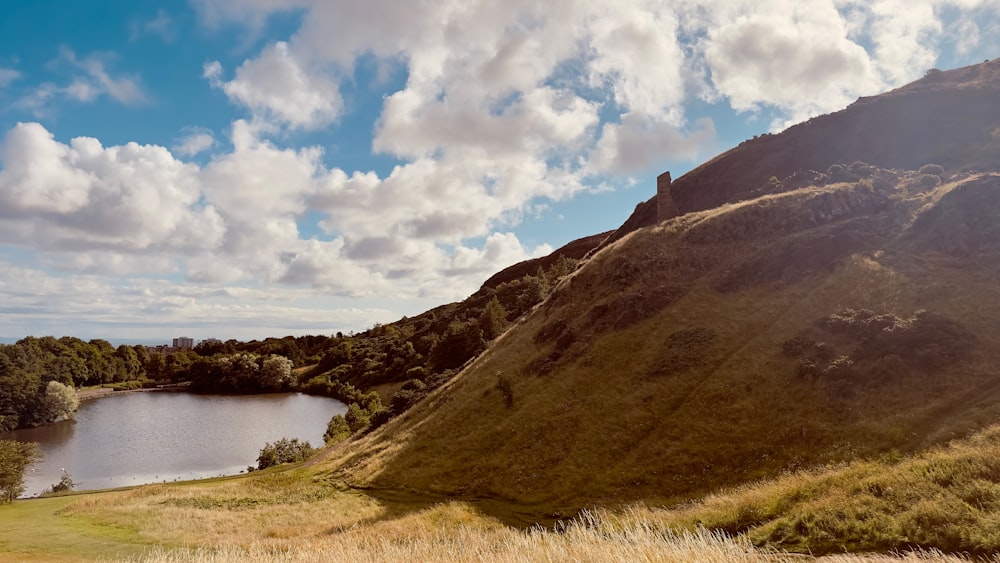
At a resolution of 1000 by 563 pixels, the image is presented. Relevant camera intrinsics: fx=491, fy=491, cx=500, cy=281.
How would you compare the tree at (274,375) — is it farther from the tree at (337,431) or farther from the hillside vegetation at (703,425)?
the hillside vegetation at (703,425)

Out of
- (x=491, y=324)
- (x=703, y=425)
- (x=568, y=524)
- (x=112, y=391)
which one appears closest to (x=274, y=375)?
(x=112, y=391)

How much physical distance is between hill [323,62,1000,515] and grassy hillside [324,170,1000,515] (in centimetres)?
17

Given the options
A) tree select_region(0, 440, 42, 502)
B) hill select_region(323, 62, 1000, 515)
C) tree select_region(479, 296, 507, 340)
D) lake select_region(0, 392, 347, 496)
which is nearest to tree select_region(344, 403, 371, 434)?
lake select_region(0, 392, 347, 496)

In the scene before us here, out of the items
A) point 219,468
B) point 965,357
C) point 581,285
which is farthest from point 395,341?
point 965,357

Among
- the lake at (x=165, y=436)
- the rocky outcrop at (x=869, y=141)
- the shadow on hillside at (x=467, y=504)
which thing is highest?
the rocky outcrop at (x=869, y=141)

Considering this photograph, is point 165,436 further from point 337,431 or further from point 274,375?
point 274,375

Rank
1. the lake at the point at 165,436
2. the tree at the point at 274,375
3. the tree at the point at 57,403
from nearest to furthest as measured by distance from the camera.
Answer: the lake at the point at 165,436
the tree at the point at 57,403
the tree at the point at 274,375

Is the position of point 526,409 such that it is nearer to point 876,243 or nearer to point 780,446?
point 780,446

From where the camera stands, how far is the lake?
69688 millimetres

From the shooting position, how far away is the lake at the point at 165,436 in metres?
69.7

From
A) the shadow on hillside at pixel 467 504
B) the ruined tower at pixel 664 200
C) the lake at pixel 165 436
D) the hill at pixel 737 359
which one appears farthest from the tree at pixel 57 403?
the ruined tower at pixel 664 200

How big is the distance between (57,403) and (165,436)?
40020mm

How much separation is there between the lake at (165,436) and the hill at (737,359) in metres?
36.0

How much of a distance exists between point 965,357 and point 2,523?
64.6 meters
